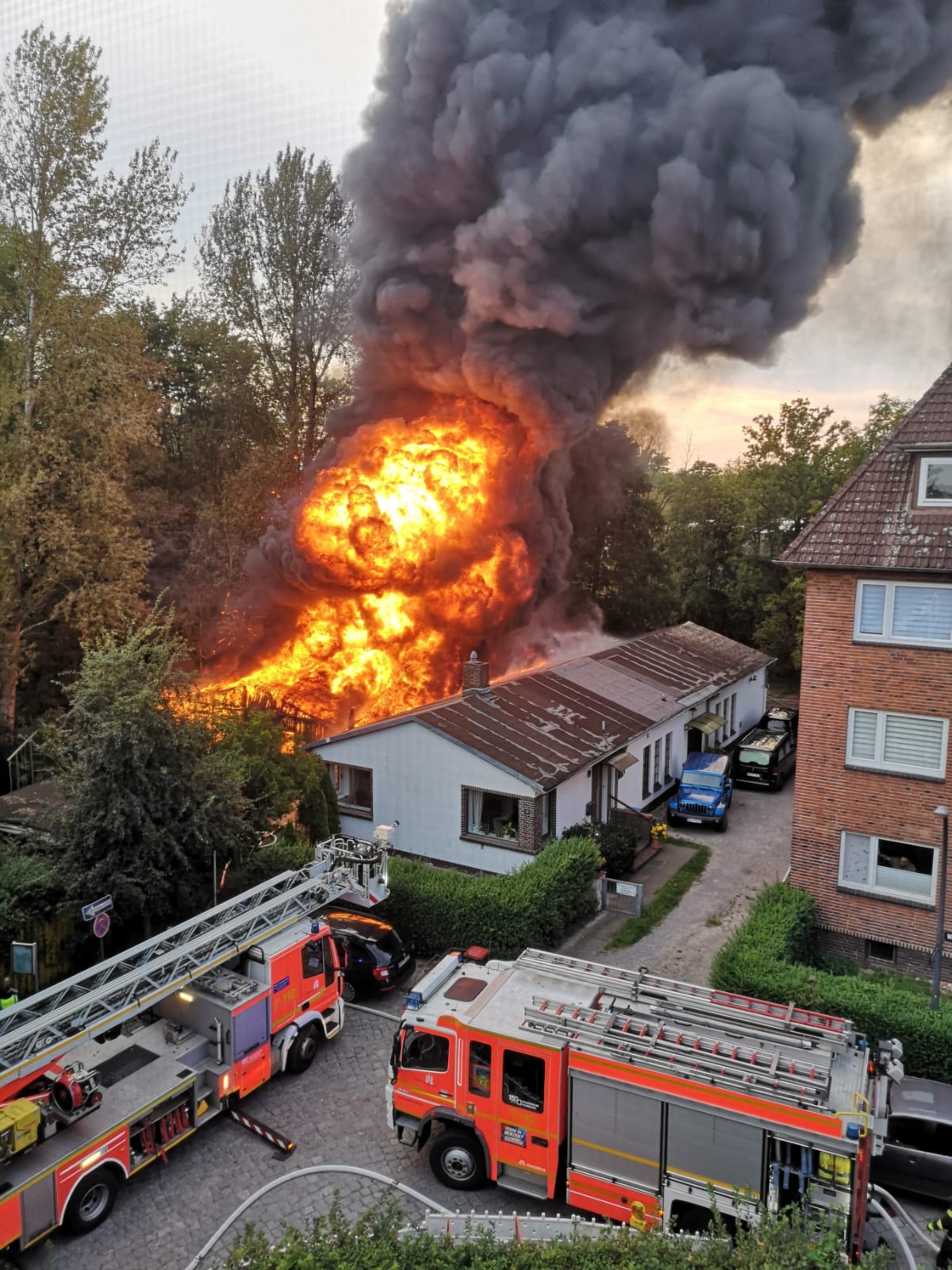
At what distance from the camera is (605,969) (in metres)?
11.1

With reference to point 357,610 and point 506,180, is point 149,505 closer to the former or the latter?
point 357,610

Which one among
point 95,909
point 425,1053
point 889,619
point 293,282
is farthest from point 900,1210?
point 293,282

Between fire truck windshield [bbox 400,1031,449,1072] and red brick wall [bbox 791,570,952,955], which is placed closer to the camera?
fire truck windshield [bbox 400,1031,449,1072]

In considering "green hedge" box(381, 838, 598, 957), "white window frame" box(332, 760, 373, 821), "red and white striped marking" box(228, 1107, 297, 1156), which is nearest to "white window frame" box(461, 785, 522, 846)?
"green hedge" box(381, 838, 598, 957)

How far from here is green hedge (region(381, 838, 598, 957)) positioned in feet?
51.7

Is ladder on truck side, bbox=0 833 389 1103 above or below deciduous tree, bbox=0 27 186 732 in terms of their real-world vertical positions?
below

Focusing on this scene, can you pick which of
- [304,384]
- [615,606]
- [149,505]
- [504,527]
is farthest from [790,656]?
[149,505]

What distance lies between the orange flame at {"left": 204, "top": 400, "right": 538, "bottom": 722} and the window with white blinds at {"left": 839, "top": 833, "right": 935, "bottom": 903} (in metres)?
14.9

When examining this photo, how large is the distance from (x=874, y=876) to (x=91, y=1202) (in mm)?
13327

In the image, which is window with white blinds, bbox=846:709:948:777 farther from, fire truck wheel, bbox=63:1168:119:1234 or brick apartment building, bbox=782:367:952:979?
fire truck wheel, bbox=63:1168:119:1234

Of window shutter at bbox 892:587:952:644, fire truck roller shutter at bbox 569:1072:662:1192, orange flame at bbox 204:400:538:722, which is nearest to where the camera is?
fire truck roller shutter at bbox 569:1072:662:1192

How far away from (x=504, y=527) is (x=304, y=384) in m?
16.8

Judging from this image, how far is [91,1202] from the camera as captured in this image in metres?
9.98

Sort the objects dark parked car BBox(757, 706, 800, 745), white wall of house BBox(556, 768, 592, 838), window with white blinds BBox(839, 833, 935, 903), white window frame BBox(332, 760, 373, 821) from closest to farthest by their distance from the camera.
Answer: window with white blinds BBox(839, 833, 935, 903) → white wall of house BBox(556, 768, 592, 838) → white window frame BBox(332, 760, 373, 821) → dark parked car BBox(757, 706, 800, 745)
